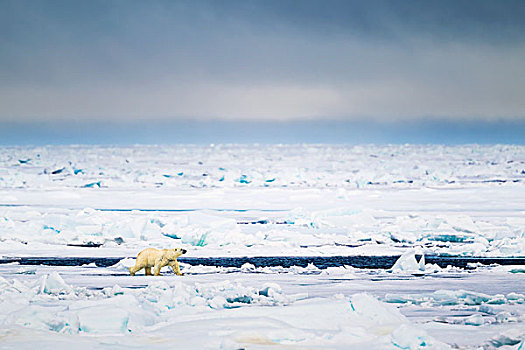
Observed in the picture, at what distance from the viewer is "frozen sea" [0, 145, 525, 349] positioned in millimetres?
4578

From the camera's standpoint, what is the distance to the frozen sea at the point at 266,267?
458cm

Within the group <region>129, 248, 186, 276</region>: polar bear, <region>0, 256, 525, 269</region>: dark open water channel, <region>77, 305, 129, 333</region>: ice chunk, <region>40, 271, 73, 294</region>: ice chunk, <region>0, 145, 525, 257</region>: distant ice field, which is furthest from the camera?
<region>0, 145, 525, 257</region>: distant ice field

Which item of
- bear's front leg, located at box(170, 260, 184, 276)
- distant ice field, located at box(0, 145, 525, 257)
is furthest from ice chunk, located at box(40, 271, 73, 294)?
distant ice field, located at box(0, 145, 525, 257)

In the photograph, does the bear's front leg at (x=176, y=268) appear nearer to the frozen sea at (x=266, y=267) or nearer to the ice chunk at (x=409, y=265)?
the frozen sea at (x=266, y=267)

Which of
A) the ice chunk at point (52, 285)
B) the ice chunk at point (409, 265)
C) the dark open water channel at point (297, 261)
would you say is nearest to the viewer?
the ice chunk at point (52, 285)

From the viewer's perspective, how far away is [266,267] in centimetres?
881

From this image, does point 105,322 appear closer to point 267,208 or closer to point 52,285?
point 52,285

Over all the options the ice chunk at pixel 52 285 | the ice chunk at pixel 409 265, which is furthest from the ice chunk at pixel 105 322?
the ice chunk at pixel 409 265

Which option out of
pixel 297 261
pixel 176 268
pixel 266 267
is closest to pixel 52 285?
pixel 176 268

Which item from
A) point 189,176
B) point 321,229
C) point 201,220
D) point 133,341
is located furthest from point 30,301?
point 189,176

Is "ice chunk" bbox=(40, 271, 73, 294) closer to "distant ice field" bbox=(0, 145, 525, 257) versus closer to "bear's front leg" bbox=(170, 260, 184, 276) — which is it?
"bear's front leg" bbox=(170, 260, 184, 276)

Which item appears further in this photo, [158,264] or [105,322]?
[158,264]

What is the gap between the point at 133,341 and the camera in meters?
4.40

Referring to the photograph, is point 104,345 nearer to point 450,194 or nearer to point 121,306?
point 121,306
